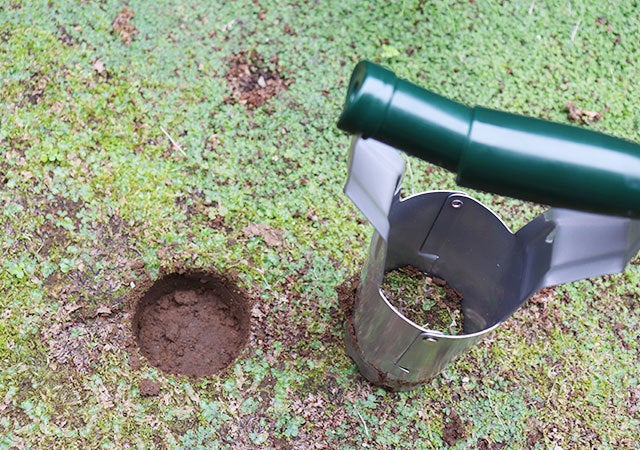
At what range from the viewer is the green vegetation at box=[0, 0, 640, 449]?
2283 mm

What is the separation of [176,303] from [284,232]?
53 cm

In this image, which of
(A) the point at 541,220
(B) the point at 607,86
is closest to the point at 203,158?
(A) the point at 541,220

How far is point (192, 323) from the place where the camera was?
96.0 inches

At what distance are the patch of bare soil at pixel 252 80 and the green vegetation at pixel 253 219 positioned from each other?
0.01m

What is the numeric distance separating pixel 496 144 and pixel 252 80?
1899mm

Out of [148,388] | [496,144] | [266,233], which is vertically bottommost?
[148,388]

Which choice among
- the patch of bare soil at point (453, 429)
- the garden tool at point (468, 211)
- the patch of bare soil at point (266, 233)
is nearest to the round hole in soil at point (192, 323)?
the patch of bare soil at point (266, 233)

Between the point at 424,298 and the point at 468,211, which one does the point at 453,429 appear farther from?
the point at 468,211

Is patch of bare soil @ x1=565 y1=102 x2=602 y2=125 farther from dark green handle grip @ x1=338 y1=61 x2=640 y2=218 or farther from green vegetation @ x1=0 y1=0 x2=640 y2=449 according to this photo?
dark green handle grip @ x1=338 y1=61 x2=640 y2=218

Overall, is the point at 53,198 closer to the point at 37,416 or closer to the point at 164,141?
the point at 164,141

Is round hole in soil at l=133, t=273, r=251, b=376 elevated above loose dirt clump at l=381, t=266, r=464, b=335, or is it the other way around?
loose dirt clump at l=381, t=266, r=464, b=335

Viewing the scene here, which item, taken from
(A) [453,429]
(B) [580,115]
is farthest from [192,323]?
(B) [580,115]

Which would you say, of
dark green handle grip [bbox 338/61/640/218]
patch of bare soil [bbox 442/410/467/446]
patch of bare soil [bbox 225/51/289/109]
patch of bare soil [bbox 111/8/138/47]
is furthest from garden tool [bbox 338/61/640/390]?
patch of bare soil [bbox 111/8/138/47]

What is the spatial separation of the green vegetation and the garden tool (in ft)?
0.96
